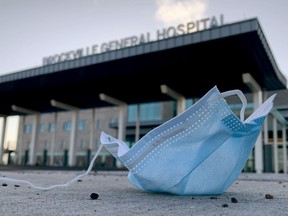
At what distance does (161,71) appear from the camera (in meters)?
16.6

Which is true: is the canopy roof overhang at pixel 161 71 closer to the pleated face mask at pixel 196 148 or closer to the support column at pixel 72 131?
the support column at pixel 72 131

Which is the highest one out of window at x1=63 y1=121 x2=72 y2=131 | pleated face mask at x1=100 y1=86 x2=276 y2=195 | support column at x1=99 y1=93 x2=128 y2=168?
window at x1=63 y1=121 x2=72 y2=131

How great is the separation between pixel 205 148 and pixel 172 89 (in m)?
16.7

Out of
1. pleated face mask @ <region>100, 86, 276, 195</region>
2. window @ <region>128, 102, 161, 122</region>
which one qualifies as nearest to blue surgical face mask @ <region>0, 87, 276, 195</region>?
pleated face mask @ <region>100, 86, 276, 195</region>

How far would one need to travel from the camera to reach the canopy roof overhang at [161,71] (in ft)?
44.5

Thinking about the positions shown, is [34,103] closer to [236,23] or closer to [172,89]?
[172,89]

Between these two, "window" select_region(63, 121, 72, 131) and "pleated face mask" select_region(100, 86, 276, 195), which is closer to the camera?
"pleated face mask" select_region(100, 86, 276, 195)

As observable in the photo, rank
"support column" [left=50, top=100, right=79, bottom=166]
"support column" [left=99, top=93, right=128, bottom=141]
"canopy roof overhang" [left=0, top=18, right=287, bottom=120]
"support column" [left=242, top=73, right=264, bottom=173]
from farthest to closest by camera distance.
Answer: "support column" [left=50, top=100, right=79, bottom=166] < "support column" [left=99, top=93, right=128, bottom=141] < "support column" [left=242, top=73, right=264, bottom=173] < "canopy roof overhang" [left=0, top=18, right=287, bottom=120]

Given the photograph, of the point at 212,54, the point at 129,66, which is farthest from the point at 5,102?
the point at 212,54

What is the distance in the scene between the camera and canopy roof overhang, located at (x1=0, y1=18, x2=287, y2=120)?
534 inches

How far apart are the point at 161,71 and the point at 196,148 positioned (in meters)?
13.9

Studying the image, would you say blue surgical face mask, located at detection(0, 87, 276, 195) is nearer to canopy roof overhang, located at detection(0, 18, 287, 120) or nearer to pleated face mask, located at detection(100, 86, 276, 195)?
pleated face mask, located at detection(100, 86, 276, 195)

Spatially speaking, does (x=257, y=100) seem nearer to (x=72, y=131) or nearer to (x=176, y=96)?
(x=176, y=96)

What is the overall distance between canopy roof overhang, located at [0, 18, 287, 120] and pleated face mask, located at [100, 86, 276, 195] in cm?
1024
